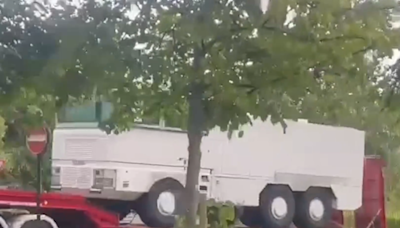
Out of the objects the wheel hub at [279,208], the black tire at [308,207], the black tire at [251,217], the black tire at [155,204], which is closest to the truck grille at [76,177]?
the black tire at [155,204]

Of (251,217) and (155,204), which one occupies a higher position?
(155,204)

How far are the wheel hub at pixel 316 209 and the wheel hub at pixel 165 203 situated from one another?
2.87 metres

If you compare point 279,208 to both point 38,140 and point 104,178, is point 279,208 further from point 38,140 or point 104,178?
point 38,140

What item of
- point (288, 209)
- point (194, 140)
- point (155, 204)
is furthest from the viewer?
point (288, 209)

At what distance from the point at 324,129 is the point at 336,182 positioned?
1.31m

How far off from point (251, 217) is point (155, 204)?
87.6 inches

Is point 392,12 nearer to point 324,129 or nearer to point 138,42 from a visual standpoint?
point 138,42

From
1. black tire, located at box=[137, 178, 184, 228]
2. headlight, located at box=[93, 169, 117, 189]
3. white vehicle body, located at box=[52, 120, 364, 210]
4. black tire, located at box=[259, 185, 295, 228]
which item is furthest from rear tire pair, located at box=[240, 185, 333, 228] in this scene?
headlight, located at box=[93, 169, 117, 189]

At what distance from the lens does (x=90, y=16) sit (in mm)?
6305

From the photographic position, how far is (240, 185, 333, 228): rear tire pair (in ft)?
42.2

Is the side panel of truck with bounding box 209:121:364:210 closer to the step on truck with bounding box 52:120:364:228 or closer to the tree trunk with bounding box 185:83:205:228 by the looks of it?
the step on truck with bounding box 52:120:364:228

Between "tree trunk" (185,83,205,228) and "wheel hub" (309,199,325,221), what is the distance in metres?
6.17

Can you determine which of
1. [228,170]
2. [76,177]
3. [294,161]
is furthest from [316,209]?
[76,177]

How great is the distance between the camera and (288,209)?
42.8 feet
